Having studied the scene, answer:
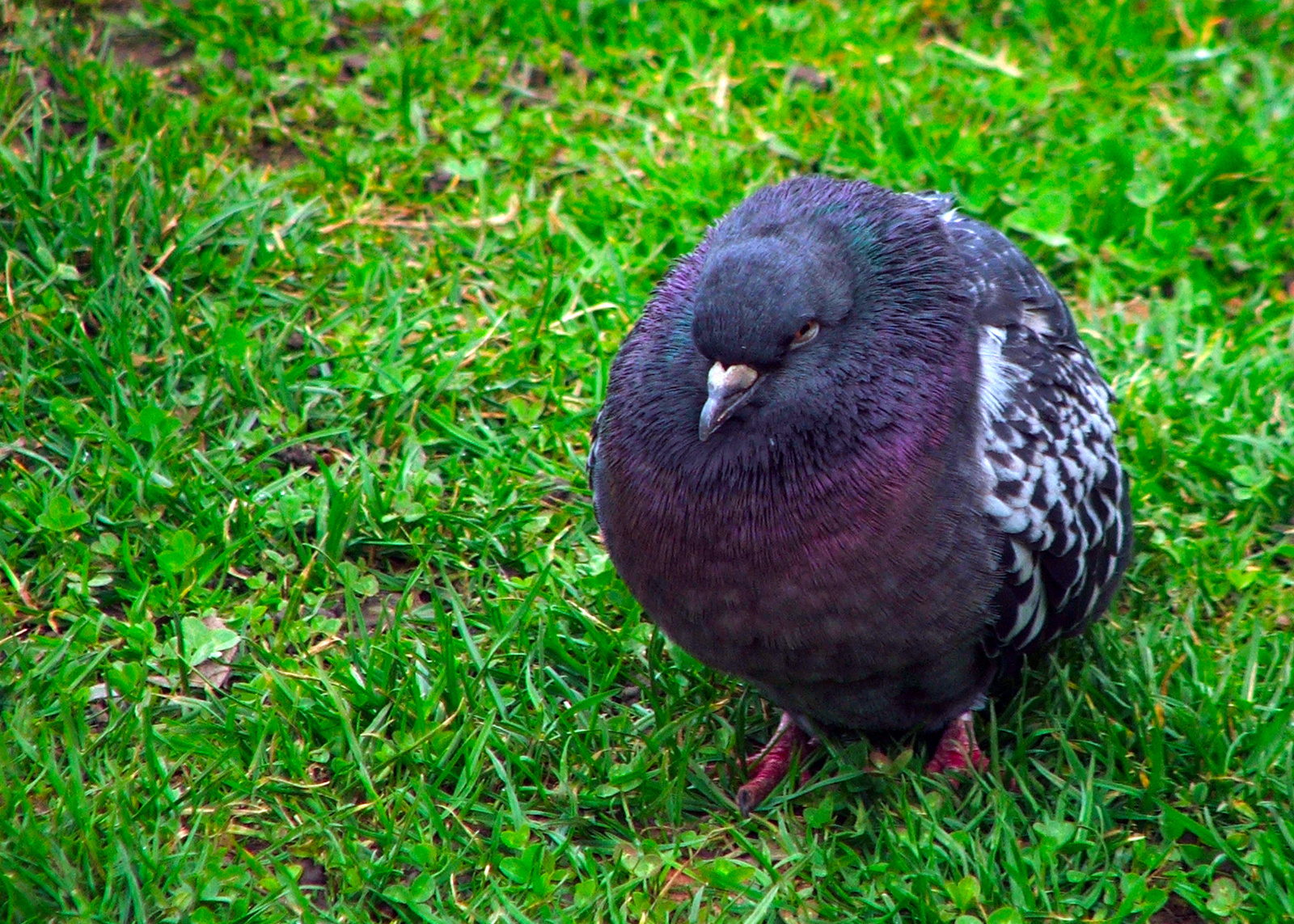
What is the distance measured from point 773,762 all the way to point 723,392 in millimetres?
1263

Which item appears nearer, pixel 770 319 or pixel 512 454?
pixel 770 319

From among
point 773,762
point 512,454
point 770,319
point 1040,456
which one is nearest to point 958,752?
point 773,762

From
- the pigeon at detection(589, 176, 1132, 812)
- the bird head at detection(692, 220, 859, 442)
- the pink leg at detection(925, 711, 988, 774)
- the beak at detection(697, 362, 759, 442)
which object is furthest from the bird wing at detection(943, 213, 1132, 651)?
the beak at detection(697, 362, 759, 442)

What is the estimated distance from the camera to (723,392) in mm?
3268

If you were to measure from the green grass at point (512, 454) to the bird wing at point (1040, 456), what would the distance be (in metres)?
0.38

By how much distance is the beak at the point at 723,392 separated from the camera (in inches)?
128

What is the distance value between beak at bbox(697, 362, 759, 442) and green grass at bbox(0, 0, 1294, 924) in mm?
1095

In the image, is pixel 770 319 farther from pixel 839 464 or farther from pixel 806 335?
pixel 839 464

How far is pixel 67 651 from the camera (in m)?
3.88

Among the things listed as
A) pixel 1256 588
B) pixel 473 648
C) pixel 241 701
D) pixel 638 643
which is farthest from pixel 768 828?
pixel 1256 588

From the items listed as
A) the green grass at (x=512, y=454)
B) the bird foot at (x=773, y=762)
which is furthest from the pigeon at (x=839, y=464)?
the green grass at (x=512, y=454)

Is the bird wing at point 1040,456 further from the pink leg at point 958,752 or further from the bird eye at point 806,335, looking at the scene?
the bird eye at point 806,335

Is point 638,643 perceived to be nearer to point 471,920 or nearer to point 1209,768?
point 471,920

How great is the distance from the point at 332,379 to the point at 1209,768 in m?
3.08
